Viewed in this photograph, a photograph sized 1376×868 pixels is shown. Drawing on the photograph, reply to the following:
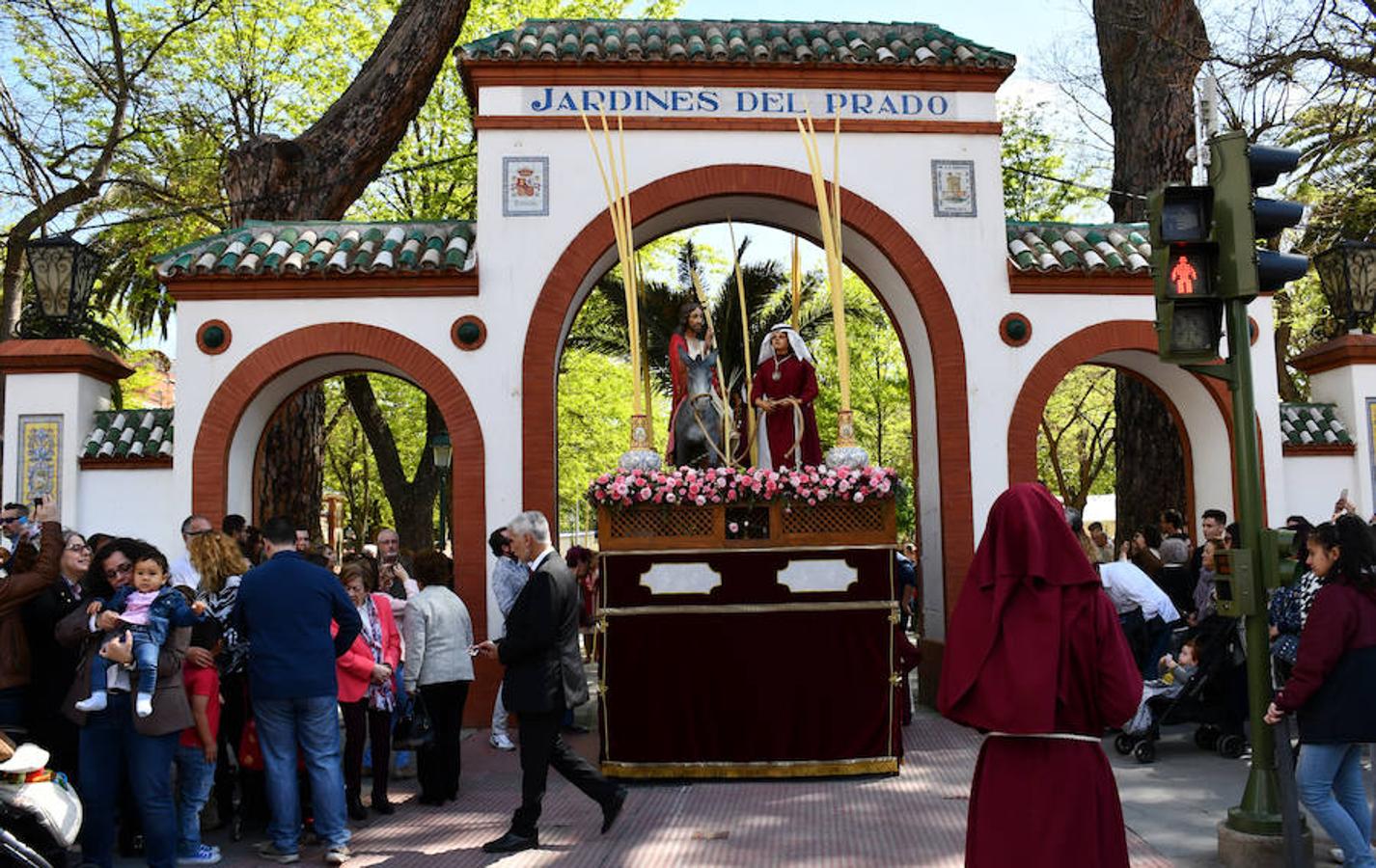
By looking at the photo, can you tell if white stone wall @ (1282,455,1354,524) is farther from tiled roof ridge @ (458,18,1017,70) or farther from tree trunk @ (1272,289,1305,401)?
tree trunk @ (1272,289,1305,401)

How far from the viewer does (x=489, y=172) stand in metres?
11.9

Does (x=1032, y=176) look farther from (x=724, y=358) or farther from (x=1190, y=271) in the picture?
(x=1190, y=271)

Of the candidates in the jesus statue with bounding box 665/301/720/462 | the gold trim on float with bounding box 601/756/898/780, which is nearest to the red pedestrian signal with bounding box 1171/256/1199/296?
the gold trim on float with bounding box 601/756/898/780

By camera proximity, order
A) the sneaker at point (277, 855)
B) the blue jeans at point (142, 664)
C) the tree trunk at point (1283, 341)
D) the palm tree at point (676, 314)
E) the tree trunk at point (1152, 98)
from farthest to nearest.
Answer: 1. the palm tree at point (676, 314)
2. the tree trunk at point (1283, 341)
3. the tree trunk at point (1152, 98)
4. the sneaker at point (277, 855)
5. the blue jeans at point (142, 664)

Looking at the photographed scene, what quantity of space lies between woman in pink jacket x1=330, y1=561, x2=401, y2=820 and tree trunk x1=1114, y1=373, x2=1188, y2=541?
989 centimetres

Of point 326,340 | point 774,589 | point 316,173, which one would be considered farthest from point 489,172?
point 774,589

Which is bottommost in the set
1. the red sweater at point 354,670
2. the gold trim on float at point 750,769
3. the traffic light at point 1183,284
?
the gold trim on float at point 750,769

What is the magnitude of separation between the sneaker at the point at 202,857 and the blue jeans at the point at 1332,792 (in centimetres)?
581

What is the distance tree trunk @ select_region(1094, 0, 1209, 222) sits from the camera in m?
14.9

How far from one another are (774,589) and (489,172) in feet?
18.1

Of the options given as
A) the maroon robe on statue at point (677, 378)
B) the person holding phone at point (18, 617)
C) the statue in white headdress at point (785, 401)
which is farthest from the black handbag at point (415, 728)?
the statue in white headdress at point (785, 401)

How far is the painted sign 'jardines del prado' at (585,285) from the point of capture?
11.7 m

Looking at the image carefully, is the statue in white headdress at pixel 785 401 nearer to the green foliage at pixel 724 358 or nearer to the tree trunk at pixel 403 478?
the green foliage at pixel 724 358

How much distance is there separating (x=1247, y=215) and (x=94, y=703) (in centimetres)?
646
